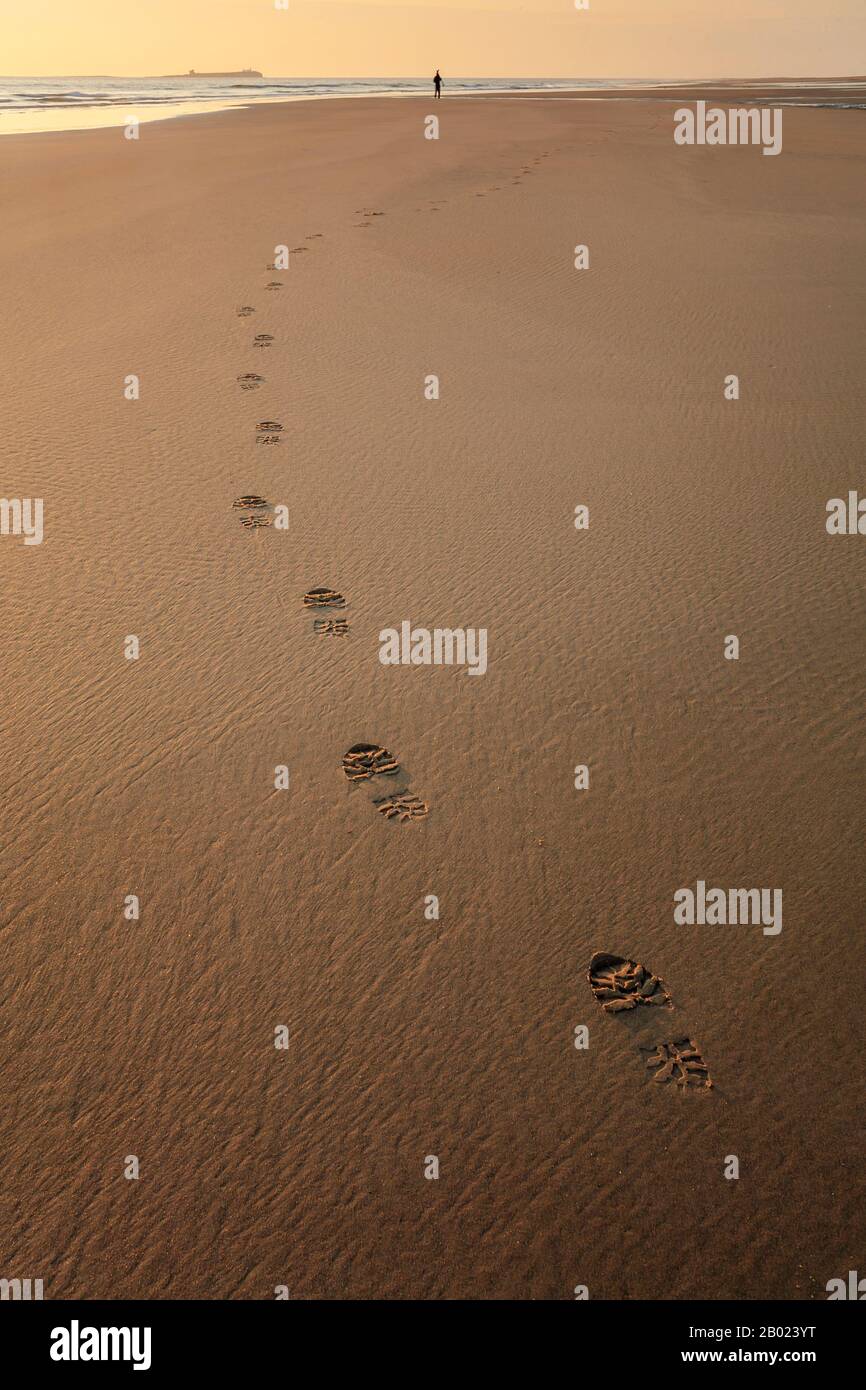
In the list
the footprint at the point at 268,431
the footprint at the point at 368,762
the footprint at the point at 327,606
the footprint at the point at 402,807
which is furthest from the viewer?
the footprint at the point at 268,431

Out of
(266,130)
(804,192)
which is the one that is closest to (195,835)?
(804,192)

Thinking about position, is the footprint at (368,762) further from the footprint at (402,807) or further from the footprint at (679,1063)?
the footprint at (679,1063)

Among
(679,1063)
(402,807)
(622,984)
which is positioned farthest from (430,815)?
(679,1063)

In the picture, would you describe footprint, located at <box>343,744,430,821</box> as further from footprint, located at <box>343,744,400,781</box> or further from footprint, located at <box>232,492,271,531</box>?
footprint, located at <box>232,492,271,531</box>

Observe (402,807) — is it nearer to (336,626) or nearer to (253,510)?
(336,626)

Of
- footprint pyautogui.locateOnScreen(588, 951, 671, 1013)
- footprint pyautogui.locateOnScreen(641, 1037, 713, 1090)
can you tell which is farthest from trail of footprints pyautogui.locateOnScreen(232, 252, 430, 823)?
footprint pyautogui.locateOnScreen(641, 1037, 713, 1090)

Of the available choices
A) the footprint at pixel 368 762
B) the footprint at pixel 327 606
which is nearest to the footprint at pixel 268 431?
the footprint at pixel 327 606
